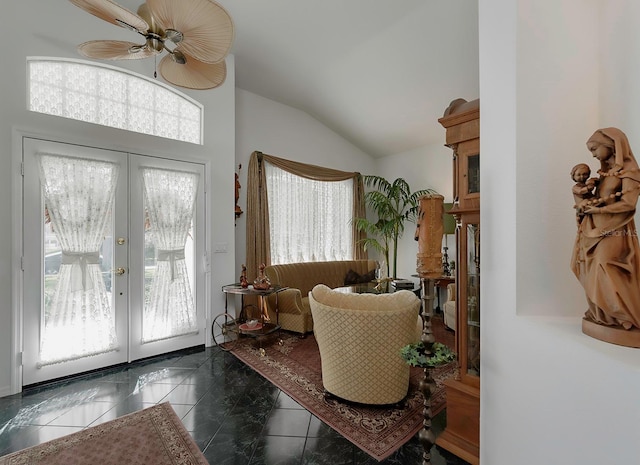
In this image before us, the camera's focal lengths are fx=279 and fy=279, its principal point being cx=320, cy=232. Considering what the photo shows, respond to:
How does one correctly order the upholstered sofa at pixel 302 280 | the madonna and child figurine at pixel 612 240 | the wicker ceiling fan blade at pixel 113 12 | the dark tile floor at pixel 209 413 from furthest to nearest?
the upholstered sofa at pixel 302 280 < the dark tile floor at pixel 209 413 < the wicker ceiling fan blade at pixel 113 12 < the madonna and child figurine at pixel 612 240

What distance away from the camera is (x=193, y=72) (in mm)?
2051

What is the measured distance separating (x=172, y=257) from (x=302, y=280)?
1.97 metres

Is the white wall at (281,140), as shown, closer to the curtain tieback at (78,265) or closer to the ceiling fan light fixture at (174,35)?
the curtain tieback at (78,265)

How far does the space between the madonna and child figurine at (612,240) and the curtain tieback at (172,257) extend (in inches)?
137

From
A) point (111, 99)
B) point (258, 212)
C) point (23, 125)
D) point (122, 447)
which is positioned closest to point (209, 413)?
point (122, 447)

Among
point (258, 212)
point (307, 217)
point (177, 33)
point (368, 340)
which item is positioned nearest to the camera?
point (177, 33)

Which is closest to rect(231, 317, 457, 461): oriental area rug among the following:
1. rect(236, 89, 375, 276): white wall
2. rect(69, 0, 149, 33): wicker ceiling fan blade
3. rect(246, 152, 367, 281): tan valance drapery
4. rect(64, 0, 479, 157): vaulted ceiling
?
rect(246, 152, 367, 281): tan valance drapery

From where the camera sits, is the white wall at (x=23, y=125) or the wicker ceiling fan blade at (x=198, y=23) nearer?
the wicker ceiling fan blade at (x=198, y=23)

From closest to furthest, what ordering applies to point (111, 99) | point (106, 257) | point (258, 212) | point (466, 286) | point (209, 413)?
1. point (466, 286)
2. point (209, 413)
3. point (106, 257)
4. point (111, 99)
5. point (258, 212)

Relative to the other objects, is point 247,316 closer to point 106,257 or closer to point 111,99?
point 106,257

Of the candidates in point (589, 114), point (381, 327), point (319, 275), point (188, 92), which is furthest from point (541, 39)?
point (319, 275)

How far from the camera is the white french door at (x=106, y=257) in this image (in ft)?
8.32

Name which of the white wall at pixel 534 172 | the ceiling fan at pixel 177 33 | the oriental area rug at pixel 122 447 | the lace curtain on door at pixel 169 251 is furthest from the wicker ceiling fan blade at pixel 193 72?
the oriental area rug at pixel 122 447

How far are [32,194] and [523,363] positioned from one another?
3.70 meters
